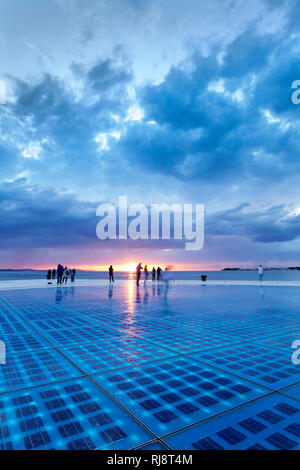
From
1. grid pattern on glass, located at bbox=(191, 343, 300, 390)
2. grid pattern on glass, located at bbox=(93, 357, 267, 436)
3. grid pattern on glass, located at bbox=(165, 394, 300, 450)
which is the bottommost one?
grid pattern on glass, located at bbox=(191, 343, 300, 390)

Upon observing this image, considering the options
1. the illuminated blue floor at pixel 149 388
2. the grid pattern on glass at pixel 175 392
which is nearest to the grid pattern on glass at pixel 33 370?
the illuminated blue floor at pixel 149 388

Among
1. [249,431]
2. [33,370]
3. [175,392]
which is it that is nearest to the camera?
[249,431]

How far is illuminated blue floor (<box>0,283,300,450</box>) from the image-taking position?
213 centimetres

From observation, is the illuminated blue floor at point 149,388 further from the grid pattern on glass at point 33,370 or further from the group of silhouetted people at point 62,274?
the group of silhouetted people at point 62,274

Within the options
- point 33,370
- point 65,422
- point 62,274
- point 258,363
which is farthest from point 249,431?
point 62,274

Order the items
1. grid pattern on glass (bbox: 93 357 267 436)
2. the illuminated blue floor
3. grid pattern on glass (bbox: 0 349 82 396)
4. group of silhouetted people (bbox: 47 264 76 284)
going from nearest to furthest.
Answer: the illuminated blue floor < grid pattern on glass (bbox: 93 357 267 436) < grid pattern on glass (bbox: 0 349 82 396) < group of silhouetted people (bbox: 47 264 76 284)

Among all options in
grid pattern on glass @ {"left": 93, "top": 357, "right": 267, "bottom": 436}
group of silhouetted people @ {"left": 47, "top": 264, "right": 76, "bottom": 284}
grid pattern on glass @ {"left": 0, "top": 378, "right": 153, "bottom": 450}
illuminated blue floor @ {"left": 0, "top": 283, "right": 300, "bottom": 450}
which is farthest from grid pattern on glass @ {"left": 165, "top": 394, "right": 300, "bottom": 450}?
group of silhouetted people @ {"left": 47, "top": 264, "right": 76, "bottom": 284}

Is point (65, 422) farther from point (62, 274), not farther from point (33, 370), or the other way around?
point (62, 274)

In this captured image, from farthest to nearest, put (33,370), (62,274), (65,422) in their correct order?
(62,274), (33,370), (65,422)

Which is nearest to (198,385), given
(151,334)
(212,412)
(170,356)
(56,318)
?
(212,412)

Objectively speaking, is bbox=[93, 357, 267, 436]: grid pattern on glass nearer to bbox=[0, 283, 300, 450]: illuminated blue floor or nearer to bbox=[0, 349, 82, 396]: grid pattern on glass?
bbox=[0, 283, 300, 450]: illuminated blue floor

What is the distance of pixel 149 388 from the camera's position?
3.01 m
